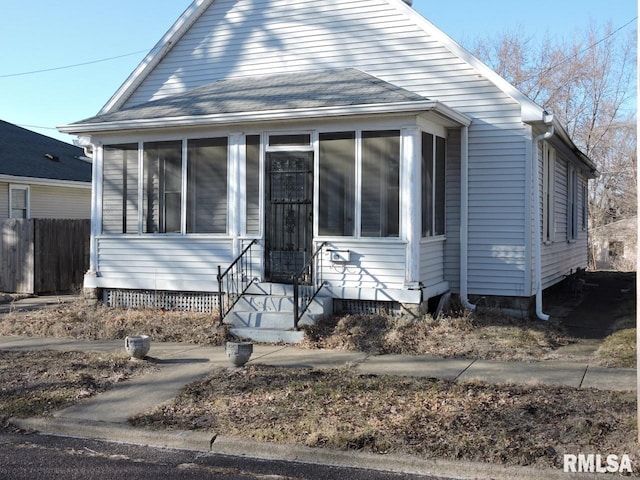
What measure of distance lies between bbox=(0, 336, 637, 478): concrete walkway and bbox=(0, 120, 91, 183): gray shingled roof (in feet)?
37.3

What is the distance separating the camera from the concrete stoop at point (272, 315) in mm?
10711

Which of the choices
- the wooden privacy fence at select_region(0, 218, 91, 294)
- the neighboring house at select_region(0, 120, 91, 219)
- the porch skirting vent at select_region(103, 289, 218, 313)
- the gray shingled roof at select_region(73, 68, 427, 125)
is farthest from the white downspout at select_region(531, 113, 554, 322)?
the neighboring house at select_region(0, 120, 91, 219)

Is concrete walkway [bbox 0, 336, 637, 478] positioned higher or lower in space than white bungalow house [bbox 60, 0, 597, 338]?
lower

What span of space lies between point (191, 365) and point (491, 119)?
6.85m

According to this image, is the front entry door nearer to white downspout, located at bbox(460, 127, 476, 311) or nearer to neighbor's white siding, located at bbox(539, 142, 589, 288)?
white downspout, located at bbox(460, 127, 476, 311)

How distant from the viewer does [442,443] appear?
5844 mm

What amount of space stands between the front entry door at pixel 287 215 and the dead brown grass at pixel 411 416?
158 inches

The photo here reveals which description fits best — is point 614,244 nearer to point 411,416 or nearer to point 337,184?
point 337,184

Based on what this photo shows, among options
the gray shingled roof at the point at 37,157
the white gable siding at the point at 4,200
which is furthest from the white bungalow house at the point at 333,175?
the gray shingled roof at the point at 37,157

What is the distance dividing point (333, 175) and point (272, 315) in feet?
8.21

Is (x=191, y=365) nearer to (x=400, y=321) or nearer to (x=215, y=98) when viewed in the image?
(x=400, y=321)

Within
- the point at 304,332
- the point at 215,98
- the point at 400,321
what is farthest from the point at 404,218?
the point at 215,98

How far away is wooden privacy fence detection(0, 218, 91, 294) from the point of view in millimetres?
17062

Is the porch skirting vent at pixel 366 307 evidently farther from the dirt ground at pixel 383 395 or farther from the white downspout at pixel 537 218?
the white downspout at pixel 537 218
